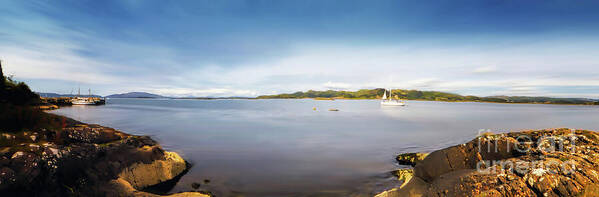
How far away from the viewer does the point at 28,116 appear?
37.2ft

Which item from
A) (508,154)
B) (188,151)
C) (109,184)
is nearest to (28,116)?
(109,184)

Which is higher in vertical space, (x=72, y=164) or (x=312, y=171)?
(x=72, y=164)

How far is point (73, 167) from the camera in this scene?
27.7 feet

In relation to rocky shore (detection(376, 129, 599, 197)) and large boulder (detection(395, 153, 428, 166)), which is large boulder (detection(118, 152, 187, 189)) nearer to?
rocky shore (detection(376, 129, 599, 197))

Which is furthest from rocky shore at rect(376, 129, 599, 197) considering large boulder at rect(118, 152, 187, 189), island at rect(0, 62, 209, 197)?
large boulder at rect(118, 152, 187, 189)

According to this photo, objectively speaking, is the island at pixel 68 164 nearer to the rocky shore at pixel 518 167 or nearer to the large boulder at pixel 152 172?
the large boulder at pixel 152 172

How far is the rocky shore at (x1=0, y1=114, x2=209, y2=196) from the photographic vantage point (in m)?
7.19

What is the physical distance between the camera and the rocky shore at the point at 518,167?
530 centimetres

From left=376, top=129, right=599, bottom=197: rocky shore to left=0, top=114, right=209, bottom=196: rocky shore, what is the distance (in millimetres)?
8874

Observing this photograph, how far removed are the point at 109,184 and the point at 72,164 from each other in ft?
4.85

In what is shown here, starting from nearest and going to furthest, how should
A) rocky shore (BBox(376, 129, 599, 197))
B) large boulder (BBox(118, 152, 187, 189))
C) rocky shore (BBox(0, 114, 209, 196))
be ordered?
rocky shore (BBox(376, 129, 599, 197)), rocky shore (BBox(0, 114, 209, 196)), large boulder (BBox(118, 152, 187, 189))

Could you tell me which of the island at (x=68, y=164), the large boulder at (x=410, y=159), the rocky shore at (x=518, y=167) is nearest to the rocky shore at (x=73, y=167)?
the island at (x=68, y=164)

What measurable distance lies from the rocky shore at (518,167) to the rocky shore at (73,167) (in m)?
8.87

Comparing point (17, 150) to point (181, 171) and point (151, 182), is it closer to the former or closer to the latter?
point (151, 182)
